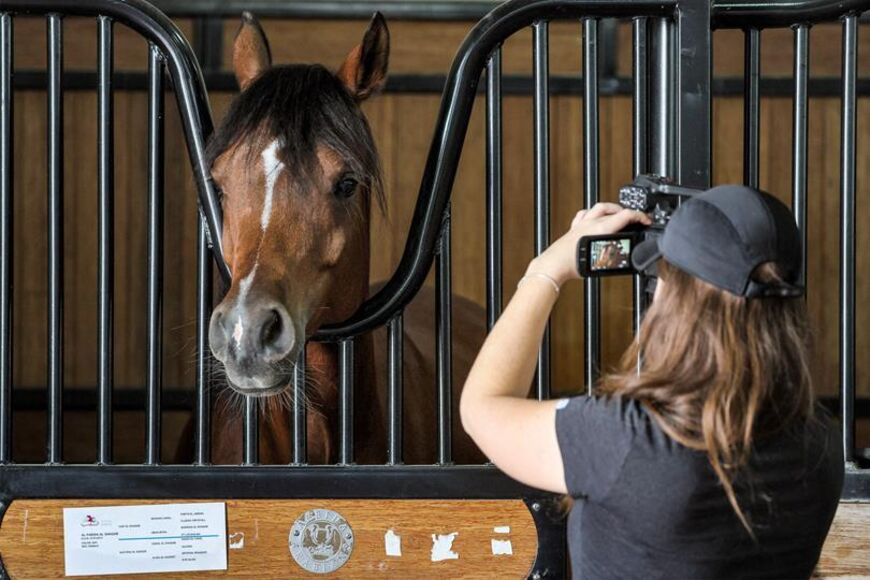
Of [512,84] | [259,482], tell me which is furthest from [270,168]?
[512,84]

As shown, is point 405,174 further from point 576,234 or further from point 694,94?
point 576,234

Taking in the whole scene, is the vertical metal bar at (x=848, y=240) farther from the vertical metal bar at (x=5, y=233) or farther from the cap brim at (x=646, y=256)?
the vertical metal bar at (x=5, y=233)

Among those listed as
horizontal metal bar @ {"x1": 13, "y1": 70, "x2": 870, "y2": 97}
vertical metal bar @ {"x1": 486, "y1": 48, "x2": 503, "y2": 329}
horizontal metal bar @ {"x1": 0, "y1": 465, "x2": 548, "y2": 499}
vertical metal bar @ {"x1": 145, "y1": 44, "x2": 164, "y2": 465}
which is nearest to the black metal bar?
vertical metal bar @ {"x1": 486, "y1": 48, "x2": 503, "y2": 329}

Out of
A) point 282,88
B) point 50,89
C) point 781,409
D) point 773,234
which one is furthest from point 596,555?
point 50,89

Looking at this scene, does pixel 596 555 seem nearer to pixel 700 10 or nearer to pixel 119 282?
pixel 700 10

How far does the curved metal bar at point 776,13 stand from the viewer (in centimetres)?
156

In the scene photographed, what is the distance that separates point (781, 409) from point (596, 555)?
9.0 inches

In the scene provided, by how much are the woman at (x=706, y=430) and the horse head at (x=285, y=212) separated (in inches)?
19.1

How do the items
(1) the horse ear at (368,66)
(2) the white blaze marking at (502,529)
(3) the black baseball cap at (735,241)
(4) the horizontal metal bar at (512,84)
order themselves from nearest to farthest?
(3) the black baseball cap at (735,241) < (2) the white blaze marking at (502,529) < (1) the horse ear at (368,66) < (4) the horizontal metal bar at (512,84)

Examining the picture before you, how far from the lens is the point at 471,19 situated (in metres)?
4.39

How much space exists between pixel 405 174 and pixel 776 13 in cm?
296

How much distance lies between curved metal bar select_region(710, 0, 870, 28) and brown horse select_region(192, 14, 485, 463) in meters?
0.54

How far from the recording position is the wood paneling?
58.9 inches

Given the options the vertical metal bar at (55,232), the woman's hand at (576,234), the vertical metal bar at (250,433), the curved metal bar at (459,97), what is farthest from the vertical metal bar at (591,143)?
the vertical metal bar at (55,232)
